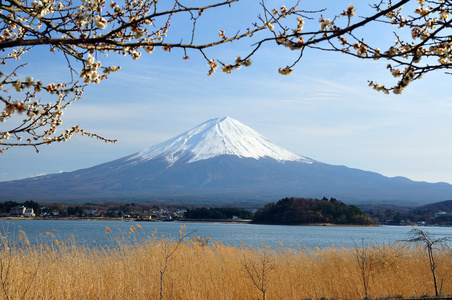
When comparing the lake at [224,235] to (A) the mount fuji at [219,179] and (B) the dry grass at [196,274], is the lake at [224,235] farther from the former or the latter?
(A) the mount fuji at [219,179]

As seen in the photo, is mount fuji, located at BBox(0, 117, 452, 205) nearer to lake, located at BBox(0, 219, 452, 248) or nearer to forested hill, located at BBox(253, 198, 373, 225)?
forested hill, located at BBox(253, 198, 373, 225)

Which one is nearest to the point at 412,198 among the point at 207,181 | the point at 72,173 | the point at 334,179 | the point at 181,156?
the point at 334,179

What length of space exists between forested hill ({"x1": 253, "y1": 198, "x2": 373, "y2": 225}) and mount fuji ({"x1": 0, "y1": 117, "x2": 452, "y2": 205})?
57.6 m

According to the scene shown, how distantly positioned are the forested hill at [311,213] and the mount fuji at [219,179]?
189 ft

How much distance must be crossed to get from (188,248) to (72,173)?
553ft

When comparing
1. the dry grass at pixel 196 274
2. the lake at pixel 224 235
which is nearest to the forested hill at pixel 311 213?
the lake at pixel 224 235

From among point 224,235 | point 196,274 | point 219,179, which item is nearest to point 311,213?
point 224,235

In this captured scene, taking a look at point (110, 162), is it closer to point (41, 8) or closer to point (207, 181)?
point (207, 181)

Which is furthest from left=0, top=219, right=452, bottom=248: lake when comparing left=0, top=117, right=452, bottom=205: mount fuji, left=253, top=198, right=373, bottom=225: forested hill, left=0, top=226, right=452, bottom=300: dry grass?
left=0, top=117, right=452, bottom=205: mount fuji

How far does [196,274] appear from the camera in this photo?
24.4ft

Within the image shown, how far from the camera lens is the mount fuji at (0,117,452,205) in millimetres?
136375

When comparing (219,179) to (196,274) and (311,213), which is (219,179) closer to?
(311,213)

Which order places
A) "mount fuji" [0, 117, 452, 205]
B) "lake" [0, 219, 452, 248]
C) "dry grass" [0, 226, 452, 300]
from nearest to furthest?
"dry grass" [0, 226, 452, 300], "lake" [0, 219, 452, 248], "mount fuji" [0, 117, 452, 205]

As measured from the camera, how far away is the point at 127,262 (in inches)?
306
